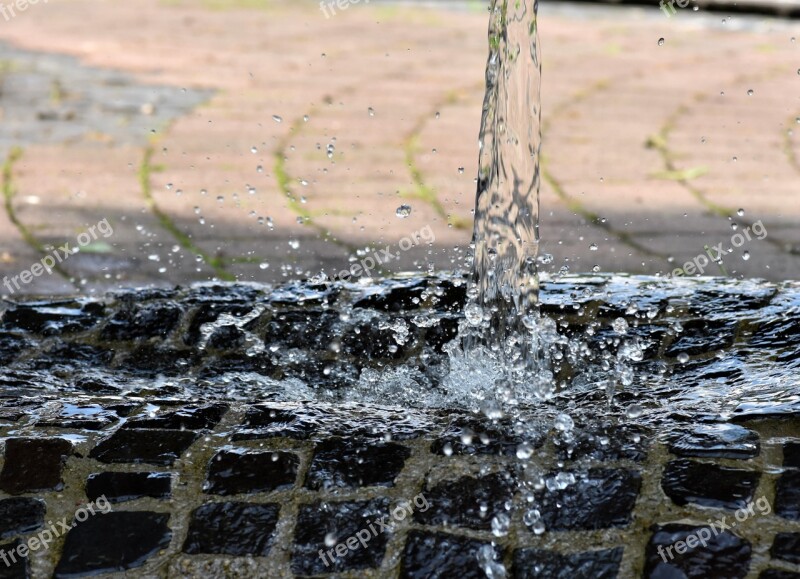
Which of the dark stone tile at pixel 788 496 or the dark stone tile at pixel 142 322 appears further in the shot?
the dark stone tile at pixel 142 322

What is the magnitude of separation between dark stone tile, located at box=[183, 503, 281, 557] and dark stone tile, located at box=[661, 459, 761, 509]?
22.9 inches

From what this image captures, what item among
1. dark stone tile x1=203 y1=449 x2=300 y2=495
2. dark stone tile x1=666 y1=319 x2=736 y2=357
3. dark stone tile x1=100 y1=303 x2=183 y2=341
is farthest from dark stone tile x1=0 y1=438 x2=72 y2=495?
dark stone tile x1=666 y1=319 x2=736 y2=357

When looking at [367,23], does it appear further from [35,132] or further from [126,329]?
[126,329]

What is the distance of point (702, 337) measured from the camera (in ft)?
7.51

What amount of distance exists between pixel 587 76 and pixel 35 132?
9.08 ft

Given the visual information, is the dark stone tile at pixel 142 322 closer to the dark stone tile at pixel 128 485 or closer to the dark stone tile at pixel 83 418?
the dark stone tile at pixel 83 418

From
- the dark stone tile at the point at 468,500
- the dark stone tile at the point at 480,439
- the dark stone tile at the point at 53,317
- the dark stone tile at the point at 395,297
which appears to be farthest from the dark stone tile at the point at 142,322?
the dark stone tile at the point at 468,500

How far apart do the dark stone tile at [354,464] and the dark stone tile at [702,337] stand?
715 mm

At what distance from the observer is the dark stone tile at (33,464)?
5.86ft

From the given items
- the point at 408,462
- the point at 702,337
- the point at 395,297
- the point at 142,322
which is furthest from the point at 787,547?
the point at 142,322

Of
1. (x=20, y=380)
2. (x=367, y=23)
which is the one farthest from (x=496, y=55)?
(x=367, y=23)

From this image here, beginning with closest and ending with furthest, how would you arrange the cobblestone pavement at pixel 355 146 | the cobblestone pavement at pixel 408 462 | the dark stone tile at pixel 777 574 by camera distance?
1. the dark stone tile at pixel 777 574
2. the cobblestone pavement at pixel 408 462
3. the cobblestone pavement at pixel 355 146

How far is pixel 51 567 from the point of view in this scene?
65.1 inches

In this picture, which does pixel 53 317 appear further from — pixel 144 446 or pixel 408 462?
pixel 408 462
